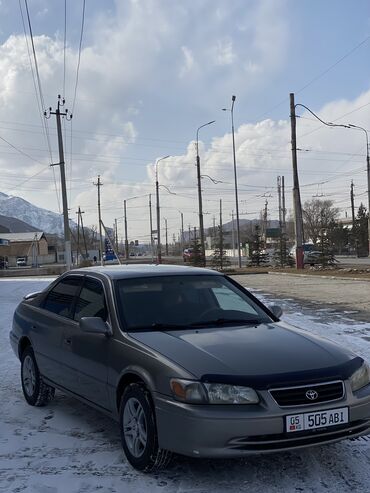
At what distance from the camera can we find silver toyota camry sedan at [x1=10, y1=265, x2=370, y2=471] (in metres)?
3.73

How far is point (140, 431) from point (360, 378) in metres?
1.68

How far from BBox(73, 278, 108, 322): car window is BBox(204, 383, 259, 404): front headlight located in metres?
1.53

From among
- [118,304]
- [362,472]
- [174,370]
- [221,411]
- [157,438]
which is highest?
[118,304]

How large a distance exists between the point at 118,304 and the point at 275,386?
171 cm

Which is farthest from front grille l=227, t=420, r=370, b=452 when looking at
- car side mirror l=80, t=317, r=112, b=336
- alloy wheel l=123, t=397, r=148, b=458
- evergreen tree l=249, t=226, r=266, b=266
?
evergreen tree l=249, t=226, r=266, b=266

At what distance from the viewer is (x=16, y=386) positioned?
6.91 m

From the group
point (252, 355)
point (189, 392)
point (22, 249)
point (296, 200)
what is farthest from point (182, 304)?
point (22, 249)

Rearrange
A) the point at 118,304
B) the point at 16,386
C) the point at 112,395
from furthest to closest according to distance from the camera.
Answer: the point at 16,386, the point at 118,304, the point at 112,395

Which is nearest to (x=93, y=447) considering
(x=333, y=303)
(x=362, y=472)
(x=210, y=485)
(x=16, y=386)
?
(x=210, y=485)

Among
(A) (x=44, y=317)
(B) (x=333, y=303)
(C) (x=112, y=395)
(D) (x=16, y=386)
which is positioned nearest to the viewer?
(C) (x=112, y=395)

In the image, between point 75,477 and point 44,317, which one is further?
point 44,317

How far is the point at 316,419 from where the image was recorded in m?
3.79

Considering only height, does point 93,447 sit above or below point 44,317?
below

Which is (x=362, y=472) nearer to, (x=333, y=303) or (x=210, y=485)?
(x=210, y=485)
